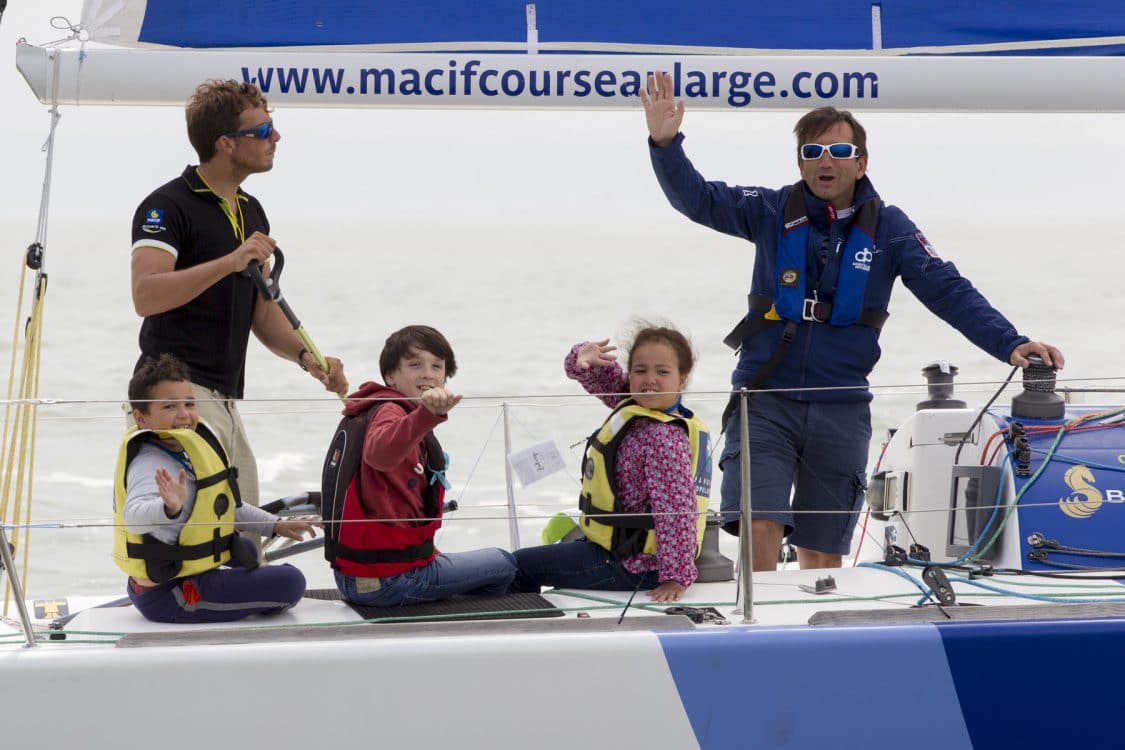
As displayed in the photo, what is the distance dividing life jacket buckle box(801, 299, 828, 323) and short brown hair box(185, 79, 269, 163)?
3.68ft

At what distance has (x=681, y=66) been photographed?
10.7 feet

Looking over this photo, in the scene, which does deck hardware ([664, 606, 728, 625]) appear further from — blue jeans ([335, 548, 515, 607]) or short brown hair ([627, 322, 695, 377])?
short brown hair ([627, 322, 695, 377])

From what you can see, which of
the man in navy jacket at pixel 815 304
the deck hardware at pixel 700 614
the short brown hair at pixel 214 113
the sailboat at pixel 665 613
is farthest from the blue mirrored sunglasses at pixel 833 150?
the short brown hair at pixel 214 113

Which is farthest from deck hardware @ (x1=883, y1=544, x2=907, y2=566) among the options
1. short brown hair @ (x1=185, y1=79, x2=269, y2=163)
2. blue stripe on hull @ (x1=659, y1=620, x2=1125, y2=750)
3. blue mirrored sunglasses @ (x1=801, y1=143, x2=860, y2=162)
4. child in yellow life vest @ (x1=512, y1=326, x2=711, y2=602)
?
short brown hair @ (x1=185, y1=79, x2=269, y2=163)

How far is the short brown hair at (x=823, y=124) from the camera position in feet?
9.53

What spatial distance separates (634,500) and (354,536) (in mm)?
503

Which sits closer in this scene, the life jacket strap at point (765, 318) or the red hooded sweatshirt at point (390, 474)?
the red hooded sweatshirt at point (390, 474)

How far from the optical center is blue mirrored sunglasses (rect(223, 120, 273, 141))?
2.74 metres

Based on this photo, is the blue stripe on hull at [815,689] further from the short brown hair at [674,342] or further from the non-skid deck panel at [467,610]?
the short brown hair at [674,342]

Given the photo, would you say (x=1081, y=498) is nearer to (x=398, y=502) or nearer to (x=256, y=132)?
(x=398, y=502)

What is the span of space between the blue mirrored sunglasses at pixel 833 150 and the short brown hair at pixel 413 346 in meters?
0.84

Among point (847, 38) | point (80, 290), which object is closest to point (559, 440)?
point (847, 38)

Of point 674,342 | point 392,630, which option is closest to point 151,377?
point 392,630

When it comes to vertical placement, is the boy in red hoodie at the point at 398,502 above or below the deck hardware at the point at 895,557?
above
